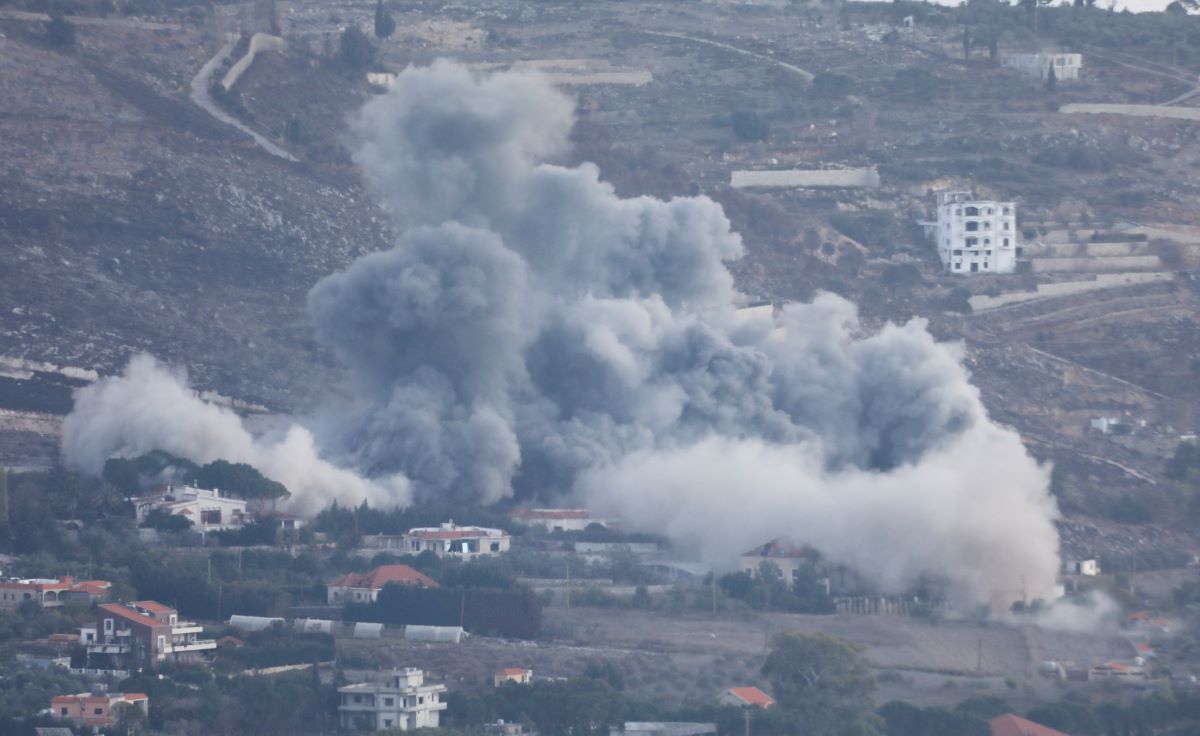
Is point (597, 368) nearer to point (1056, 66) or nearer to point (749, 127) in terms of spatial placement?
point (749, 127)

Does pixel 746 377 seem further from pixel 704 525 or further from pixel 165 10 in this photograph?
pixel 165 10

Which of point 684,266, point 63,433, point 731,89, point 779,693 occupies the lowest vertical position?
point 779,693

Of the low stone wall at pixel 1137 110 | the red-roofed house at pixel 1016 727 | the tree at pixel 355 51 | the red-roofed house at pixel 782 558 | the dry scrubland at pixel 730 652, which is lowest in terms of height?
the red-roofed house at pixel 1016 727

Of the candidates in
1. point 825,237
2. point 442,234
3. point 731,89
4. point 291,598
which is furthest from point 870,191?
point 291,598

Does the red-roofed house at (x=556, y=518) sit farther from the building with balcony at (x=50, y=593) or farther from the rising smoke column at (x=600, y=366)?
the building with balcony at (x=50, y=593)

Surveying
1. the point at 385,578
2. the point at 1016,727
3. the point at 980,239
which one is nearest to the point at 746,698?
the point at 1016,727

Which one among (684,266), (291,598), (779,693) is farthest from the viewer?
(684,266)

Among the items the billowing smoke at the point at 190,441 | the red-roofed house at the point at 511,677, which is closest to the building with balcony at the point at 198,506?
the billowing smoke at the point at 190,441
